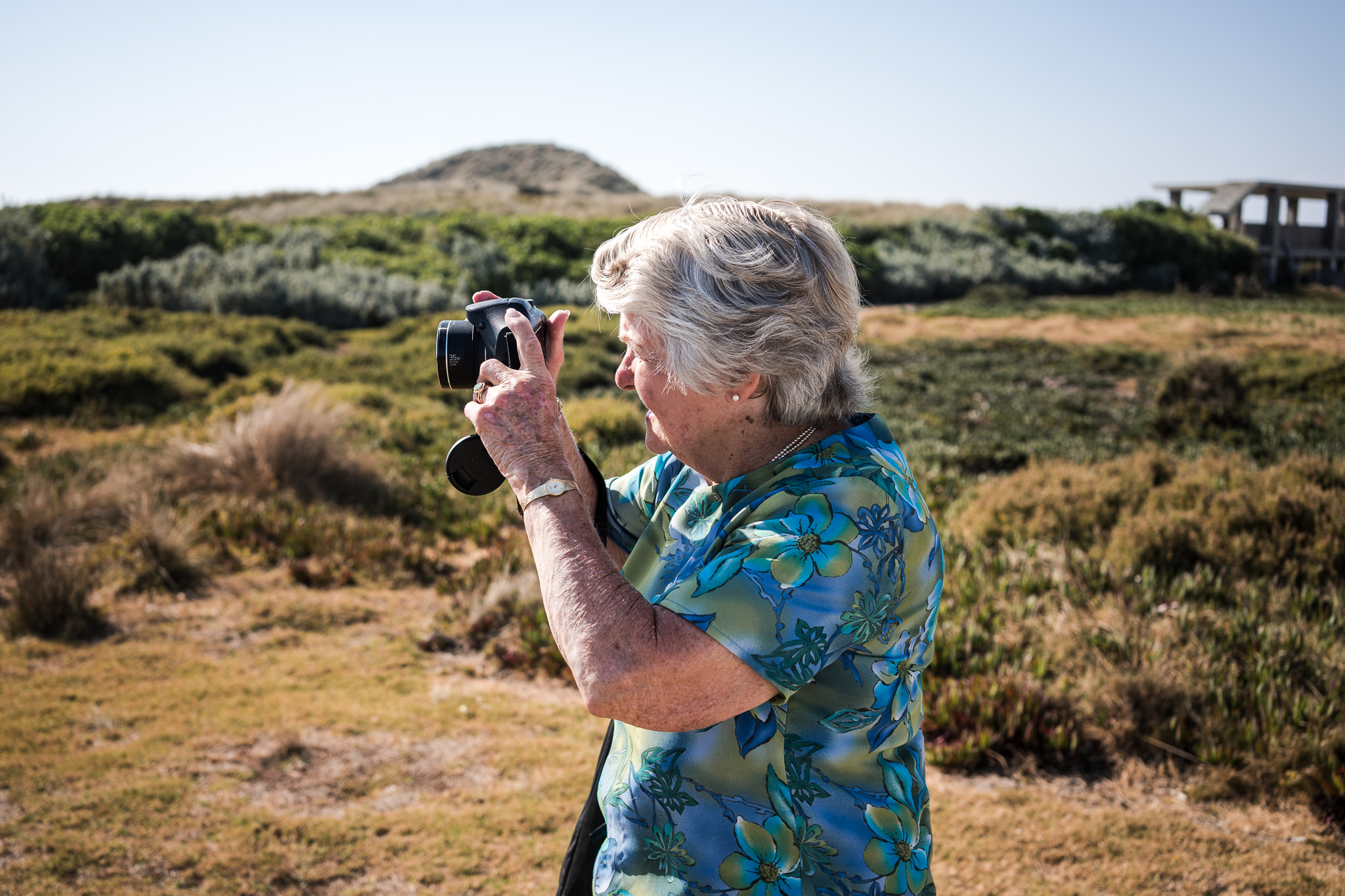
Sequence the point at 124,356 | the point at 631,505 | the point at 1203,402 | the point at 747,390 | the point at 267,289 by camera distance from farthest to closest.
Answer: the point at 267,289, the point at 124,356, the point at 1203,402, the point at 631,505, the point at 747,390

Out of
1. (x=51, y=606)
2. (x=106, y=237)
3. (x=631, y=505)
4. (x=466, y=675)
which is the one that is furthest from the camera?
(x=106, y=237)

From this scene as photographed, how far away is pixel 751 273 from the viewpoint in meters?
1.37

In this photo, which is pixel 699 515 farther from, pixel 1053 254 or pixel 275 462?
pixel 1053 254

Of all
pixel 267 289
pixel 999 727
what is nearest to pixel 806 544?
pixel 999 727

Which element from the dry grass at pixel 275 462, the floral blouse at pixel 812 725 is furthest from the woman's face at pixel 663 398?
the dry grass at pixel 275 462

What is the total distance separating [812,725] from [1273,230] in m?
41.1

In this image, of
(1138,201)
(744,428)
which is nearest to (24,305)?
(744,428)

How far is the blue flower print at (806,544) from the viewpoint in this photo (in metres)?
1.22

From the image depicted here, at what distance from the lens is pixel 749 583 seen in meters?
1.20

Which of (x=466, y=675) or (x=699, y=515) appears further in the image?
(x=466, y=675)

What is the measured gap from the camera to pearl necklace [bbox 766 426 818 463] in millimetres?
1494

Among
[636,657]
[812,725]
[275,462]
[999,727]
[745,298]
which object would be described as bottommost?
[999,727]

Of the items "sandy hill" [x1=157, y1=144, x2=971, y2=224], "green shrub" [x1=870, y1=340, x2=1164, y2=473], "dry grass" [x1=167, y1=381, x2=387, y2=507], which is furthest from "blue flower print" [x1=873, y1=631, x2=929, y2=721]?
"sandy hill" [x1=157, y1=144, x2=971, y2=224]

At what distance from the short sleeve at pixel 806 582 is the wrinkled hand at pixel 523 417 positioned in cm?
30
